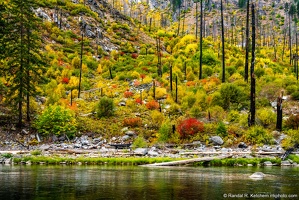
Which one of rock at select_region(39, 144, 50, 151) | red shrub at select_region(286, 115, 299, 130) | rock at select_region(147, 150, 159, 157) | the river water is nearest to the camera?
the river water

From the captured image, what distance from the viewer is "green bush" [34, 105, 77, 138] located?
99.4ft

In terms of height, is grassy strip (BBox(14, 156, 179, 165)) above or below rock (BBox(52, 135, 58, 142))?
below

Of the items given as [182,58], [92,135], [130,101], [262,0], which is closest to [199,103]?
[130,101]

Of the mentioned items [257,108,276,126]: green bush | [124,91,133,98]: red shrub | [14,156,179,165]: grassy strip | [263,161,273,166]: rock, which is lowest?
[14,156,179,165]: grassy strip

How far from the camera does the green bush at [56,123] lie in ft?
99.4

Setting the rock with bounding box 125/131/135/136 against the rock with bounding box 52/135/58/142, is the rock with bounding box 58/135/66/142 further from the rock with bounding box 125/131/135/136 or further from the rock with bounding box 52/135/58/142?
the rock with bounding box 125/131/135/136

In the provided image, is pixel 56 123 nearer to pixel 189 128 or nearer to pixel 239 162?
pixel 189 128

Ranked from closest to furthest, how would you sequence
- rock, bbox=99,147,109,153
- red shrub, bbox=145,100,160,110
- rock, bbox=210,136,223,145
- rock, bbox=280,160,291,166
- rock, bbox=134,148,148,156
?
rock, bbox=280,160,291,166, rock, bbox=134,148,148,156, rock, bbox=99,147,109,153, rock, bbox=210,136,223,145, red shrub, bbox=145,100,160,110

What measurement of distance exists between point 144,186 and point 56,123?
19.4 metres

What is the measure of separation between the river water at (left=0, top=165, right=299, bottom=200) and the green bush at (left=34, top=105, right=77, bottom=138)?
1416cm

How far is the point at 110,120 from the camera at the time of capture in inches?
1312

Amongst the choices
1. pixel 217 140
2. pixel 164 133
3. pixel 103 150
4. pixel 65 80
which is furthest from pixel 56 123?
pixel 65 80

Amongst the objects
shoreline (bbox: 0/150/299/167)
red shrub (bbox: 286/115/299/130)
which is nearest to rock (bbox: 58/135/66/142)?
shoreline (bbox: 0/150/299/167)

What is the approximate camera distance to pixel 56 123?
30.4 metres
